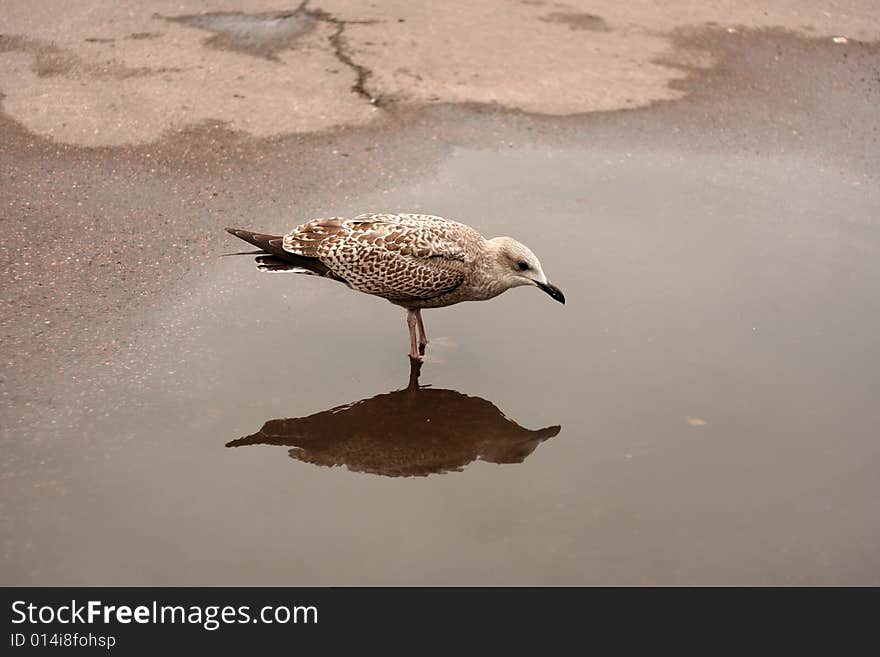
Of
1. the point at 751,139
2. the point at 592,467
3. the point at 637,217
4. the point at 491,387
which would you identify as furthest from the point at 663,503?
the point at 751,139

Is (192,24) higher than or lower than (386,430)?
higher

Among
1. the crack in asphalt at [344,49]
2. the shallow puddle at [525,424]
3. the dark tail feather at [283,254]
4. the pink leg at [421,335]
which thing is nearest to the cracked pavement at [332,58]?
the crack in asphalt at [344,49]

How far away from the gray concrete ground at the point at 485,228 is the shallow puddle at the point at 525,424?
0.07ft

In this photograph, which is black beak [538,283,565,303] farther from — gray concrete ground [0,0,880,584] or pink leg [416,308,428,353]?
pink leg [416,308,428,353]

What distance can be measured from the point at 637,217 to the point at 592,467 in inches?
106

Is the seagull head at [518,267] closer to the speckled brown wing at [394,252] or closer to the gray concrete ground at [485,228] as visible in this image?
the speckled brown wing at [394,252]

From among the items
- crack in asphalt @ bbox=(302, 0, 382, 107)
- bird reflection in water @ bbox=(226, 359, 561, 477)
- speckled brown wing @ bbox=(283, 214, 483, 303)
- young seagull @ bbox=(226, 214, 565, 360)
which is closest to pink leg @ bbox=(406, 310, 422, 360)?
young seagull @ bbox=(226, 214, 565, 360)

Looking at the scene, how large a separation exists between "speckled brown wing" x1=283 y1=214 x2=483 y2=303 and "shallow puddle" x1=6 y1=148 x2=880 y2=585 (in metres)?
0.42

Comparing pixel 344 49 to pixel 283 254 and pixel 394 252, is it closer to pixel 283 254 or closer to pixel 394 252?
pixel 283 254

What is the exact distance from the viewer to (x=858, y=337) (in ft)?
20.9

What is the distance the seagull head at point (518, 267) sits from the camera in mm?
6086

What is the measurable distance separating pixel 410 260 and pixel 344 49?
13.8ft
